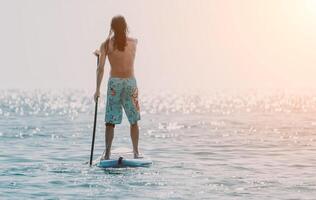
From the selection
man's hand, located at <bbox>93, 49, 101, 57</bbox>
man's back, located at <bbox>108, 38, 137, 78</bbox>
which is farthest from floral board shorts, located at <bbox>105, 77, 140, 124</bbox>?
man's hand, located at <bbox>93, 49, 101, 57</bbox>

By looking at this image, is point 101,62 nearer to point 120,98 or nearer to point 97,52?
point 97,52

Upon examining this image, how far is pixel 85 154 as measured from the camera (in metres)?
15.5

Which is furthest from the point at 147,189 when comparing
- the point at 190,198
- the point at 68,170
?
the point at 68,170

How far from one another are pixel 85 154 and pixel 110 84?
253 cm

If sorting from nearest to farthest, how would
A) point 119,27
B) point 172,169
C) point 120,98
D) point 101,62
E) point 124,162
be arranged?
point 172,169 < point 124,162 < point 119,27 < point 101,62 < point 120,98

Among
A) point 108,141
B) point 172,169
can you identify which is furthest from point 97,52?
point 172,169

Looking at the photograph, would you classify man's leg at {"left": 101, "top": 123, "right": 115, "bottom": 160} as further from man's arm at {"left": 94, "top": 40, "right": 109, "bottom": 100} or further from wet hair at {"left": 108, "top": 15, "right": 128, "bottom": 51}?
wet hair at {"left": 108, "top": 15, "right": 128, "bottom": 51}

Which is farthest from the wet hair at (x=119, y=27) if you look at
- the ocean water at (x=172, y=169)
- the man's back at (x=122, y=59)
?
the ocean water at (x=172, y=169)

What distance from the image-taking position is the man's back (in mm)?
13320

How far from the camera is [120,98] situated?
13.4 metres

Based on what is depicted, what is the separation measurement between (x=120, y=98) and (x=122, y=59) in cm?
64

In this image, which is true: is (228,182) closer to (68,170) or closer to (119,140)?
(68,170)

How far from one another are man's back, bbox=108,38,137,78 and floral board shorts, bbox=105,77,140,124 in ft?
0.34

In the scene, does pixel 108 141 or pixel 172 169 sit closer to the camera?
pixel 172 169
